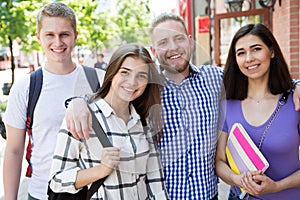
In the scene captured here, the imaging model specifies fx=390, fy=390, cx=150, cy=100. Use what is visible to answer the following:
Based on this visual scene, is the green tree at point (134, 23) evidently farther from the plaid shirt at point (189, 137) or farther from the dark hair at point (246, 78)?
the dark hair at point (246, 78)

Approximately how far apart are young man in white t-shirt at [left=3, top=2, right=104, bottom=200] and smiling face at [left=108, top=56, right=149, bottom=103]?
1.26ft

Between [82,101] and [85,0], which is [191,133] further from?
[85,0]

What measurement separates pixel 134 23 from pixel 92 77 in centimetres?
31

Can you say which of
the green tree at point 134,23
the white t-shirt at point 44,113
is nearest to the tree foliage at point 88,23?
the green tree at point 134,23

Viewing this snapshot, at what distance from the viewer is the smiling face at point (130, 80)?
4.97ft

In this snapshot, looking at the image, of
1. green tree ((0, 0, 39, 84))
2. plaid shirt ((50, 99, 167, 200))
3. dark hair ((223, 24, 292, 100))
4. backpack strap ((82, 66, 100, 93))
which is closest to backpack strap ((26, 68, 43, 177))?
backpack strap ((82, 66, 100, 93))

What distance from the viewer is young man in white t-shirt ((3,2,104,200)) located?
1.92 meters

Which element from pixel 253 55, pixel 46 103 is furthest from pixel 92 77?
pixel 253 55

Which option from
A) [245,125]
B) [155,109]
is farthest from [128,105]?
[245,125]

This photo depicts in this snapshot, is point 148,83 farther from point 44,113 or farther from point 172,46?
point 44,113

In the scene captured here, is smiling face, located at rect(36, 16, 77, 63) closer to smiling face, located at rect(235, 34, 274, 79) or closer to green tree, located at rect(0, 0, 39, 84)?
smiling face, located at rect(235, 34, 274, 79)

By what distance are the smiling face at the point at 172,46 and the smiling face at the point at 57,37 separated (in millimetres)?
515

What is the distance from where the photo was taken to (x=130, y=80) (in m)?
1.53

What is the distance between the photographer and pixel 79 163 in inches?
62.4
